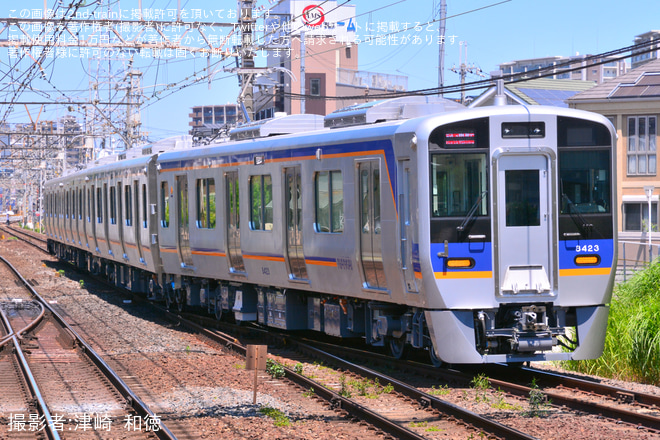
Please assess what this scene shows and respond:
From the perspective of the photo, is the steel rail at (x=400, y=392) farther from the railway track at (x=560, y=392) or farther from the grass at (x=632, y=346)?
the grass at (x=632, y=346)

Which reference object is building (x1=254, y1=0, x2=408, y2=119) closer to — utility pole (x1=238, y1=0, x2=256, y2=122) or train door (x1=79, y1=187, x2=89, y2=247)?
train door (x1=79, y1=187, x2=89, y2=247)

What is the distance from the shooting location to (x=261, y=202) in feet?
46.3

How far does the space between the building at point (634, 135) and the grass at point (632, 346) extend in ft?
53.7

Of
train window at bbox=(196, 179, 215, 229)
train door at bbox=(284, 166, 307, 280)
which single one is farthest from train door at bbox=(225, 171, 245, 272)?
train door at bbox=(284, 166, 307, 280)

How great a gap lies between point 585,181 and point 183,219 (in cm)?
864

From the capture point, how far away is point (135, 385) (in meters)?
11.2

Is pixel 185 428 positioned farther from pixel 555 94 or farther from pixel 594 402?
pixel 555 94

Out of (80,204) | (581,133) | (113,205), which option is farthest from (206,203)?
(80,204)

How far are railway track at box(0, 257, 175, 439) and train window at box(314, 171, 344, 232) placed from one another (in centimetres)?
319

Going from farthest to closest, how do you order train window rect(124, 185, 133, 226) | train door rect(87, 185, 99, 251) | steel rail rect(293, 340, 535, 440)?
train door rect(87, 185, 99, 251)
train window rect(124, 185, 133, 226)
steel rail rect(293, 340, 535, 440)

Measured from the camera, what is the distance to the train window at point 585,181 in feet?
33.9

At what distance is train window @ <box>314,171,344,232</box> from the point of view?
12.0m

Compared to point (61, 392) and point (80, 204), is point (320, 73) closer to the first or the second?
point (80, 204)

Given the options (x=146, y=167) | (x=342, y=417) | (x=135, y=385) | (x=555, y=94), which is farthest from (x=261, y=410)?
(x=555, y=94)
